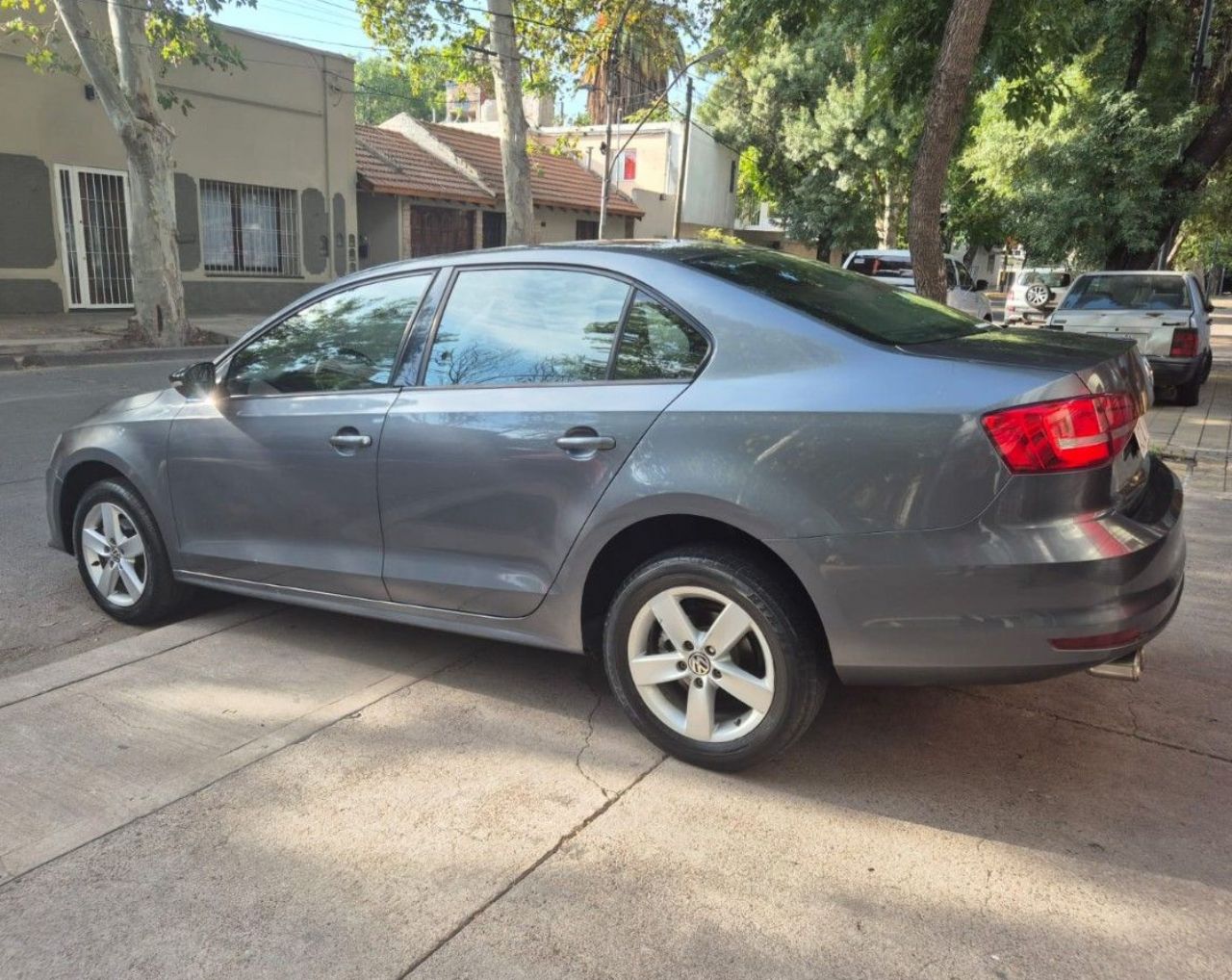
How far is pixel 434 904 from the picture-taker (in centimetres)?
248

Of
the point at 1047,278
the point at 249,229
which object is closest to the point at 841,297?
the point at 249,229

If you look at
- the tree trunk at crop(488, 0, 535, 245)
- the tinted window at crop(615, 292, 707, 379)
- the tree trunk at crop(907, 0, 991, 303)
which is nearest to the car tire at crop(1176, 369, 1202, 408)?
the tree trunk at crop(907, 0, 991, 303)

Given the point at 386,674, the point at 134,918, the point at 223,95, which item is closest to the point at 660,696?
the point at 386,674

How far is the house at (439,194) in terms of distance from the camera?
23.4 meters

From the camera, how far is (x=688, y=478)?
114 inches

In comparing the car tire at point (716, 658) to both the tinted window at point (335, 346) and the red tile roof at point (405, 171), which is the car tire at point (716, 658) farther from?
the red tile roof at point (405, 171)

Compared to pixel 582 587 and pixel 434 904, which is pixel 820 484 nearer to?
pixel 582 587

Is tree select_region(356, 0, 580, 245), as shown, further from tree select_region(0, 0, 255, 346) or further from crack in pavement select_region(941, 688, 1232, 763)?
crack in pavement select_region(941, 688, 1232, 763)

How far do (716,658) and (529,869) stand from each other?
2.68 feet

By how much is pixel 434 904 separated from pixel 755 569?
49.7 inches

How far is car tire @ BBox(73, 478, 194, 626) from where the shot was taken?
13.8 ft

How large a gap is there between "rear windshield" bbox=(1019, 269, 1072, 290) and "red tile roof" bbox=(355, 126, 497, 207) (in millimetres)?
13439

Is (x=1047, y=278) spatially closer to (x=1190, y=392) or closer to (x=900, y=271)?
(x=900, y=271)

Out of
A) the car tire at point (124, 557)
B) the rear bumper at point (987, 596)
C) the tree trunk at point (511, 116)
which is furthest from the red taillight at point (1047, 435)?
the tree trunk at point (511, 116)
